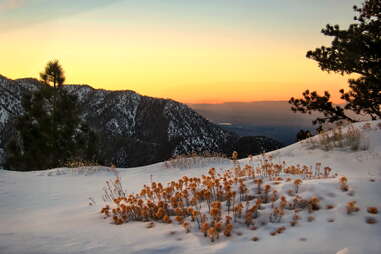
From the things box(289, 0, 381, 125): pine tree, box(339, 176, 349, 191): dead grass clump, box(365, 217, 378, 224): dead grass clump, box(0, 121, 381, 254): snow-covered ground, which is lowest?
box(0, 121, 381, 254): snow-covered ground

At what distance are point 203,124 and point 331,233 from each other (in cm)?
15043

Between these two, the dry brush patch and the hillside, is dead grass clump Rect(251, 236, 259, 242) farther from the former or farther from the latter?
the hillside

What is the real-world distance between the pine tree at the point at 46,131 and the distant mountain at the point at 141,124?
75119mm

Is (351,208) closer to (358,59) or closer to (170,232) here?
(170,232)

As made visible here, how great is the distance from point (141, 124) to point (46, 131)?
435 ft

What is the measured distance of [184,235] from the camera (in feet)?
12.1

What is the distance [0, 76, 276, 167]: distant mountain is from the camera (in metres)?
108

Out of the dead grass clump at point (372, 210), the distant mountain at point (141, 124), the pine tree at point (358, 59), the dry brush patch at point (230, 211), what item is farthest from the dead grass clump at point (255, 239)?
the distant mountain at point (141, 124)

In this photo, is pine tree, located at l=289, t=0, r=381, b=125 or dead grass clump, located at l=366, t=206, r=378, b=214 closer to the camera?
dead grass clump, located at l=366, t=206, r=378, b=214

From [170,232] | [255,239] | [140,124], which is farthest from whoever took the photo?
[140,124]

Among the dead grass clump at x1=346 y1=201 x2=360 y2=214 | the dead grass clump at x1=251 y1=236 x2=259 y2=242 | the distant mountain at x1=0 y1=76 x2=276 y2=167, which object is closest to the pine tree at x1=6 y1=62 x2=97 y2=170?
the dead grass clump at x1=251 y1=236 x2=259 y2=242

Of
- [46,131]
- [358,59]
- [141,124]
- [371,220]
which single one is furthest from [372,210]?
[141,124]

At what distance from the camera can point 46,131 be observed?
77.0 ft

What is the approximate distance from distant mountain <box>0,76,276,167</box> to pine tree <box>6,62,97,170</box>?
246 feet
